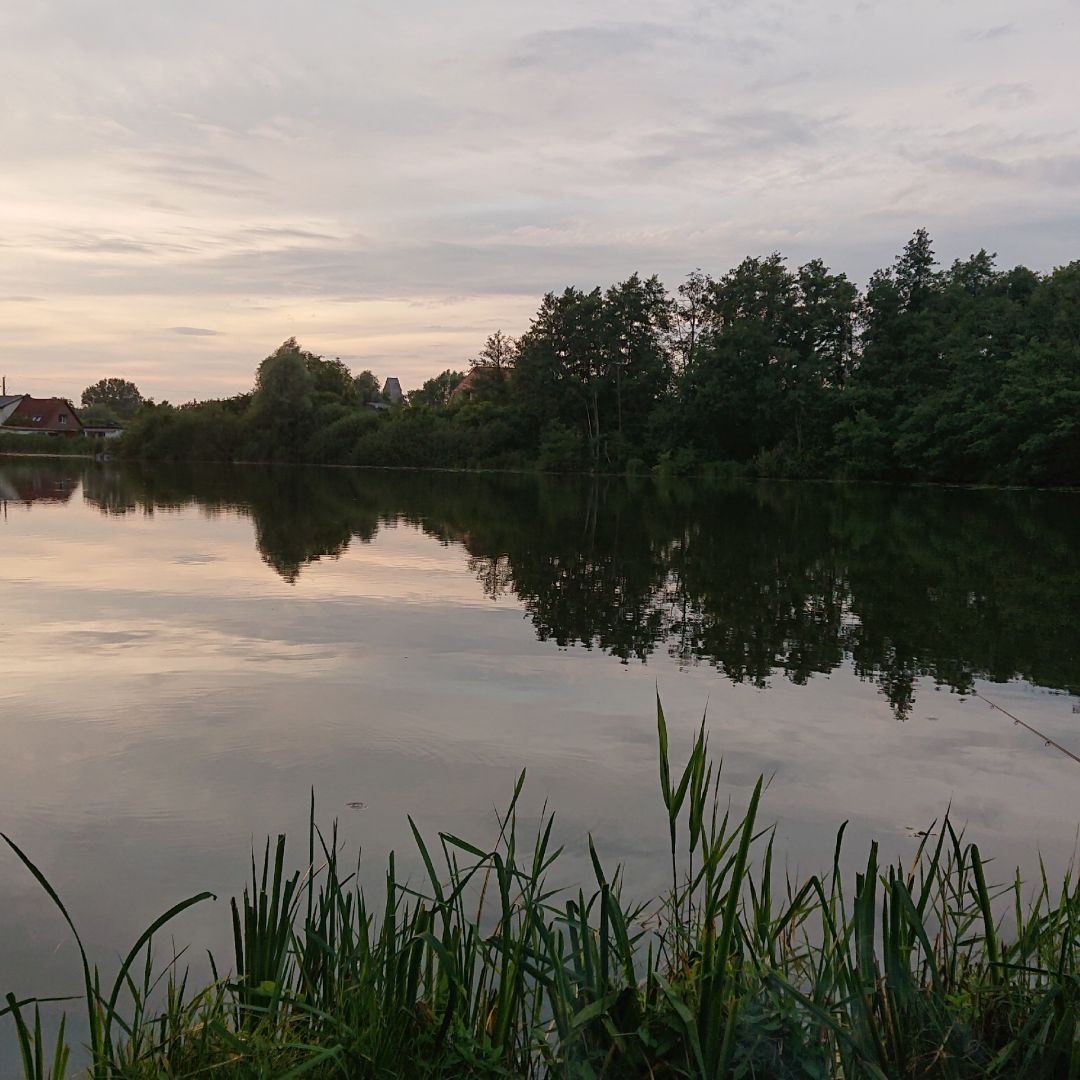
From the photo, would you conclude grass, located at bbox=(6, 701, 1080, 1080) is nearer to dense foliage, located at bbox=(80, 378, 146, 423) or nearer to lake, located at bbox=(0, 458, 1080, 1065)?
lake, located at bbox=(0, 458, 1080, 1065)

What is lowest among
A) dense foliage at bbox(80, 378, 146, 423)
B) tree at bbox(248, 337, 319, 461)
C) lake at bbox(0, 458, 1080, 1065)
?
lake at bbox(0, 458, 1080, 1065)

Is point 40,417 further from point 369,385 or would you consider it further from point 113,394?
point 113,394

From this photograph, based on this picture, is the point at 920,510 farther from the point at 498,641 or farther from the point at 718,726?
the point at 718,726

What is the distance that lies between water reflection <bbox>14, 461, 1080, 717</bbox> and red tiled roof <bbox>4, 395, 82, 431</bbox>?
7125cm

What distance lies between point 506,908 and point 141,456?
229 feet

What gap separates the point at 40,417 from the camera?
9794 centimetres

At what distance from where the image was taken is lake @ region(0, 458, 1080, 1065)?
4590 mm

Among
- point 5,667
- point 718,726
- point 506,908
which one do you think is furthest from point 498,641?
point 506,908

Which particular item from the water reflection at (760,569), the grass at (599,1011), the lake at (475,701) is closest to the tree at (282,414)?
the water reflection at (760,569)

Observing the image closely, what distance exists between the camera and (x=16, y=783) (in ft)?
16.8

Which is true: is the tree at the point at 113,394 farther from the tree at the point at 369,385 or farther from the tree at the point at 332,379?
the tree at the point at 332,379

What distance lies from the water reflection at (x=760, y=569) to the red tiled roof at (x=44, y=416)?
71252 millimetres

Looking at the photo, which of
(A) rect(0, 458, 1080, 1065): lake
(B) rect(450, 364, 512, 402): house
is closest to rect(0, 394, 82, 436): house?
(B) rect(450, 364, 512, 402): house

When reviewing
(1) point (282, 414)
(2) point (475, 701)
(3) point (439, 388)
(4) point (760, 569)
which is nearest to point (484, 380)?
(1) point (282, 414)
